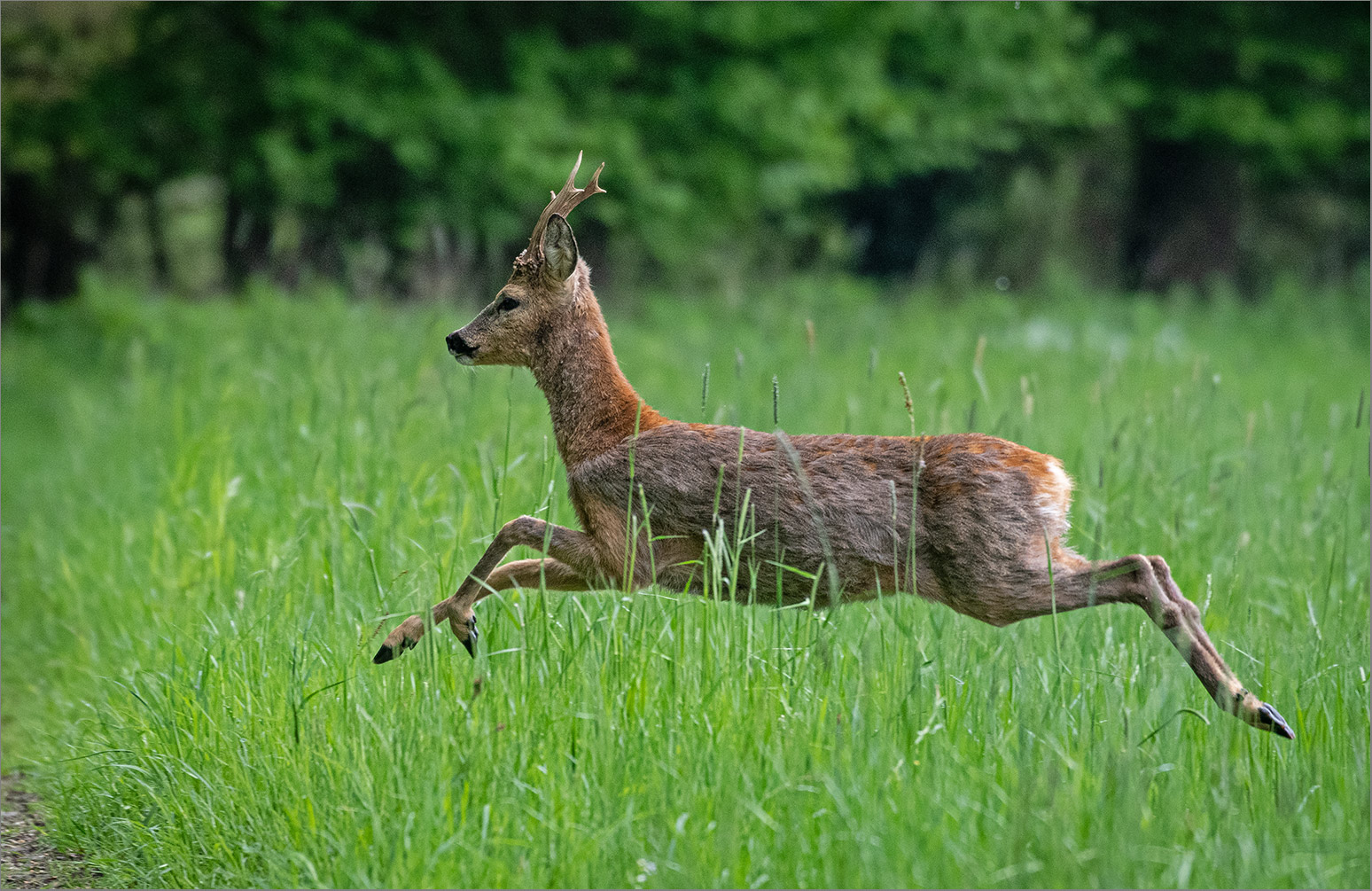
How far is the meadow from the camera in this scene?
318 cm

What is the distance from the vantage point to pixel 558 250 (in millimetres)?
4281

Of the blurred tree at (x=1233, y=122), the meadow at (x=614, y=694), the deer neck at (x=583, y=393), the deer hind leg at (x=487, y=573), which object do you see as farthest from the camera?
the blurred tree at (x=1233, y=122)

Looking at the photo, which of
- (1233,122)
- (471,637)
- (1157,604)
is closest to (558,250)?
(471,637)

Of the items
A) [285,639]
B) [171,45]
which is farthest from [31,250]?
[285,639]

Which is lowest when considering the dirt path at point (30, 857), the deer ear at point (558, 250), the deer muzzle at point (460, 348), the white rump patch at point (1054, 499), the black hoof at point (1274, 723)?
the dirt path at point (30, 857)

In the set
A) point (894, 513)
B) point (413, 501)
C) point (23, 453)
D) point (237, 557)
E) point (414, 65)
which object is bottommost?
point (23, 453)

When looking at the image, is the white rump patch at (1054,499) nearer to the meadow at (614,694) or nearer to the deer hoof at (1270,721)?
the meadow at (614,694)

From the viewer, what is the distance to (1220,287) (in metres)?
16.8

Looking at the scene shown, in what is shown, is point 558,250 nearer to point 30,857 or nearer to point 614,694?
point 614,694

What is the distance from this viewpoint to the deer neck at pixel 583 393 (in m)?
4.32

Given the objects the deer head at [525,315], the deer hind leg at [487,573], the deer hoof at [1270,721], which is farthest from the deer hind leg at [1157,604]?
the deer head at [525,315]

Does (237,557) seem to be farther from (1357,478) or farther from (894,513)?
(1357,478)

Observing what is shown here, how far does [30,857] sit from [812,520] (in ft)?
8.17

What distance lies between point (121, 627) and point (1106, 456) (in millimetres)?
4075
